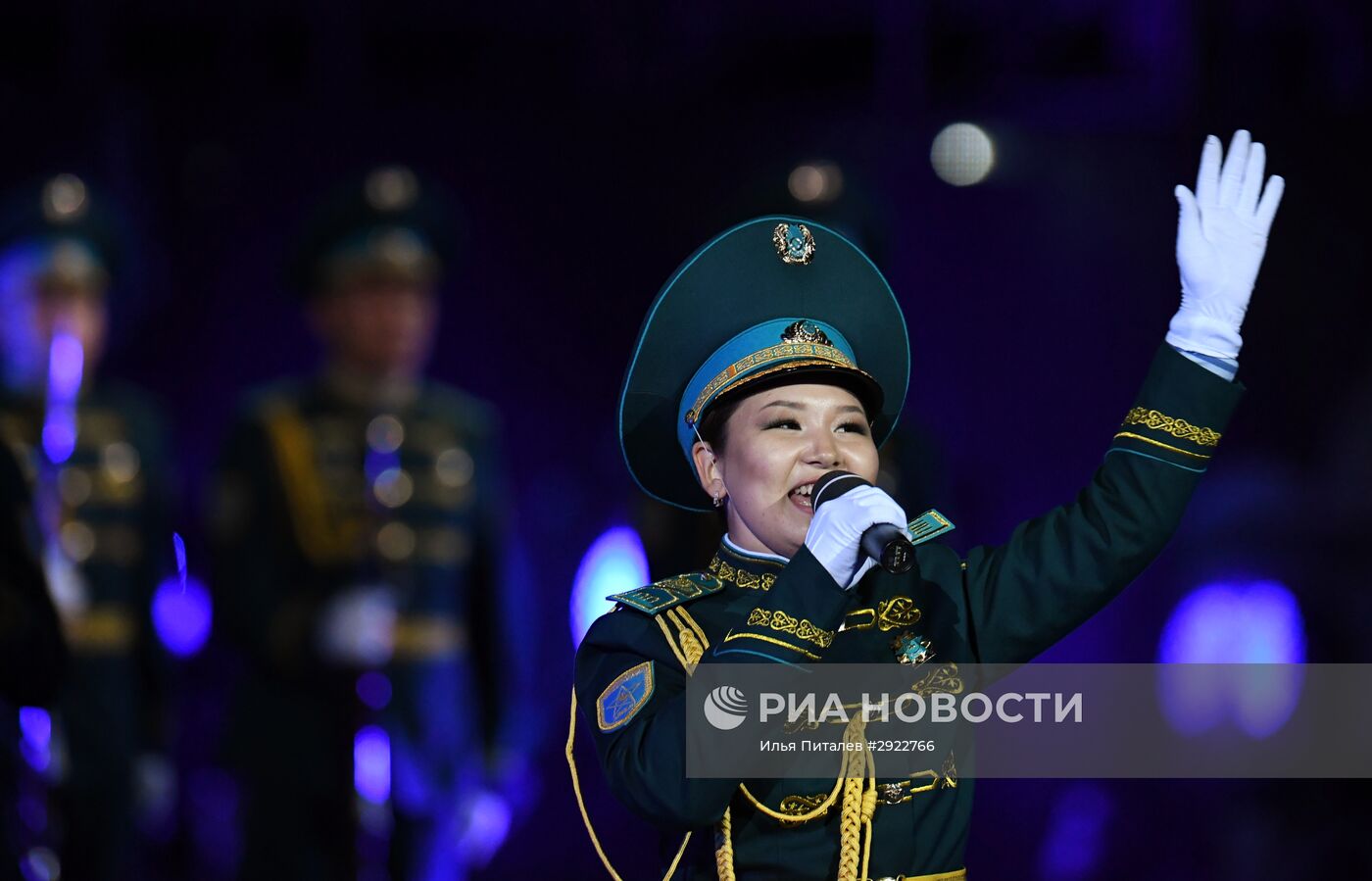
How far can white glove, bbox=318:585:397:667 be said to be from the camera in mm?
4855

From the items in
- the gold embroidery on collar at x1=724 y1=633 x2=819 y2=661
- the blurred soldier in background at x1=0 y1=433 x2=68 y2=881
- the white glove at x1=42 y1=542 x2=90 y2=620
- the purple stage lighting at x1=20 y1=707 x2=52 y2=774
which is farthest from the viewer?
the white glove at x1=42 y1=542 x2=90 y2=620

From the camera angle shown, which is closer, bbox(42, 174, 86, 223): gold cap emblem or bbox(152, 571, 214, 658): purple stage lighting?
bbox(42, 174, 86, 223): gold cap emblem

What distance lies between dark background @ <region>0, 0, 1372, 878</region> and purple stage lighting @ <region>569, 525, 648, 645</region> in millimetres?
65

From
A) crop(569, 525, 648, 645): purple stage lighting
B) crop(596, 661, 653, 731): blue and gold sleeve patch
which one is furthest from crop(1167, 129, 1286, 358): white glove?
crop(569, 525, 648, 645): purple stage lighting

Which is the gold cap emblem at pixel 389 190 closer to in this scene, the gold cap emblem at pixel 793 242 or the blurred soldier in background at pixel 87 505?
the blurred soldier in background at pixel 87 505

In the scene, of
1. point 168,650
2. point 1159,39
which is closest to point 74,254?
point 168,650

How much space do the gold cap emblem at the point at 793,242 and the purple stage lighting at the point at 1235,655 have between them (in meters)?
3.79

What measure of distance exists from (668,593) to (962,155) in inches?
151

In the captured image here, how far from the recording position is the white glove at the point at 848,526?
1978 mm

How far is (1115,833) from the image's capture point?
19.1 feet

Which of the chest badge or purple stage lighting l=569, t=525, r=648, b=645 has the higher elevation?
purple stage lighting l=569, t=525, r=648, b=645

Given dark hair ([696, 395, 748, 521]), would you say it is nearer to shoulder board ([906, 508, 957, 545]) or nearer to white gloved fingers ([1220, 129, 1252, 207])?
shoulder board ([906, 508, 957, 545])

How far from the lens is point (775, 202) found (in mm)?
5445

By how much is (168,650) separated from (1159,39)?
342 cm
